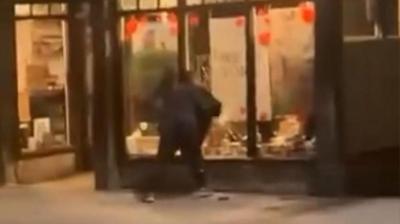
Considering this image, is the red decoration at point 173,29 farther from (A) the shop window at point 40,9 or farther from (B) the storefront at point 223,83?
(A) the shop window at point 40,9

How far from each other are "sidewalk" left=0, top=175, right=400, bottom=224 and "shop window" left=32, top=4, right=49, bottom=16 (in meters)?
3.38

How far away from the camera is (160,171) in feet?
55.9

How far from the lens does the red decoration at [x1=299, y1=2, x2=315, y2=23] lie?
16.0m

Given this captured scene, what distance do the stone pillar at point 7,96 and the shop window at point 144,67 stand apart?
2240 millimetres

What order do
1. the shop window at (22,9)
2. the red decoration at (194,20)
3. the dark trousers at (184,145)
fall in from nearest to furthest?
the dark trousers at (184,145) → the red decoration at (194,20) → the shop window at (22,9)

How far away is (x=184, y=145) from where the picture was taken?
16469mm

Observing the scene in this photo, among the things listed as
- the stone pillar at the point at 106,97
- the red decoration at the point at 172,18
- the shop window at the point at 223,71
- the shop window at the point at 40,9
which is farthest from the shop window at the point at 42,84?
the shop window at the point at 223,71

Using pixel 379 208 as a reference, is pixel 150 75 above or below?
above

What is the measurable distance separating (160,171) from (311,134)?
2.32 metres

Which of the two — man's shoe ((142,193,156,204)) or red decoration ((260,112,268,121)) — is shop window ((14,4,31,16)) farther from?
red decoration ((260,112,268,121))

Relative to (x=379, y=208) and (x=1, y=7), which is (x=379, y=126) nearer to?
(x=379, y=208)

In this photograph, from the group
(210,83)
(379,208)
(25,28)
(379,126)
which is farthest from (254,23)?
(25,28)

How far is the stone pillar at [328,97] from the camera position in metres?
15.8

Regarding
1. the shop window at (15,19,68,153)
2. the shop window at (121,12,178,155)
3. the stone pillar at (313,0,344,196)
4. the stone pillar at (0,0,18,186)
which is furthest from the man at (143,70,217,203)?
the shop window at (15,19,68,153)
